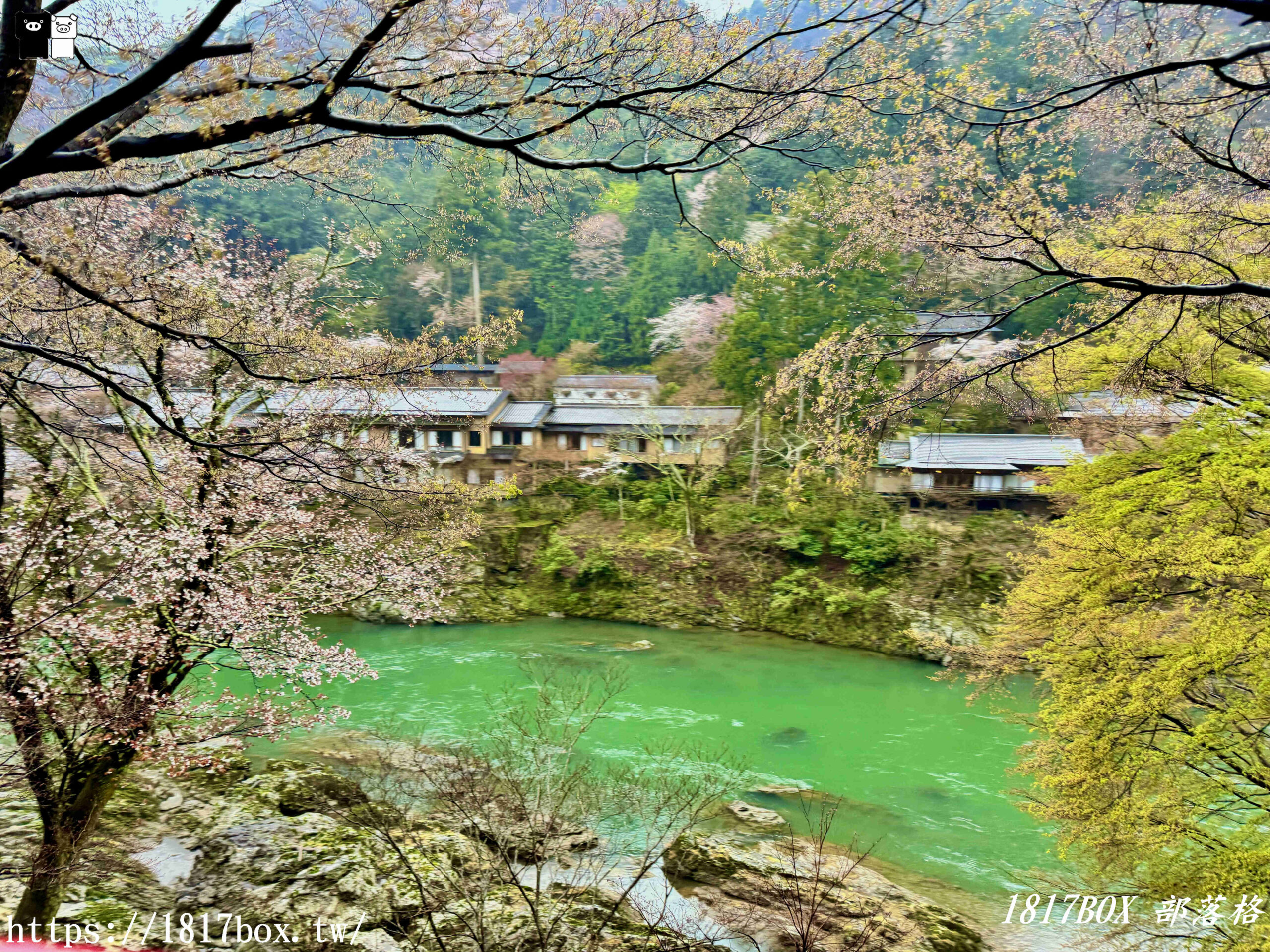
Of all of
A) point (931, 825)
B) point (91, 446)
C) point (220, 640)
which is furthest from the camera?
point (931, 825)

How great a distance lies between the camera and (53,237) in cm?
345

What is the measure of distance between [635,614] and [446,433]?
8.82 meters

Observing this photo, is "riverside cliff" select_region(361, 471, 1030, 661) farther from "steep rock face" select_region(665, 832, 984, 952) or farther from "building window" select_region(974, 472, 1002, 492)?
"steep rock face" select_region(665, 832, 984, 952)

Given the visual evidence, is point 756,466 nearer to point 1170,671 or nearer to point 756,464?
point 756,464

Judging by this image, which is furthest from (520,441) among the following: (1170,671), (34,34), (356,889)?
(34,34)

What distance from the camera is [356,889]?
19.4 feet

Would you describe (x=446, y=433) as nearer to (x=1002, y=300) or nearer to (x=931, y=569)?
(x=931, y=569)

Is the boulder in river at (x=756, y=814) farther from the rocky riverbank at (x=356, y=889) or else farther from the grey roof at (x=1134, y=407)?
the grey roof at (x=1134, y=407)

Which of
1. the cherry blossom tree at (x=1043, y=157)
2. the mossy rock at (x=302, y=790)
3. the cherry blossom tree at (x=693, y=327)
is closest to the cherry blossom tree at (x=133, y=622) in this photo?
the mossy rock at (x=302, y=790)

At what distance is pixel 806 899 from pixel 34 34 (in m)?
8.04

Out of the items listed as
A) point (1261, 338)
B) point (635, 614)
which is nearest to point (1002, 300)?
point (635, 614)

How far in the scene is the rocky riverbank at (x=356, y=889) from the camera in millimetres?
5195

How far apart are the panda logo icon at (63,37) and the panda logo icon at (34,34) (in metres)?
0.03

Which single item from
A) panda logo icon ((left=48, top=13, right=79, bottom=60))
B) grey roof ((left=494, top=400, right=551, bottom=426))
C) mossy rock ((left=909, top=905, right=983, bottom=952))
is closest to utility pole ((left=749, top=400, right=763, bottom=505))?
grey roof ((left=494, top=400, right=551, bottom=426))
